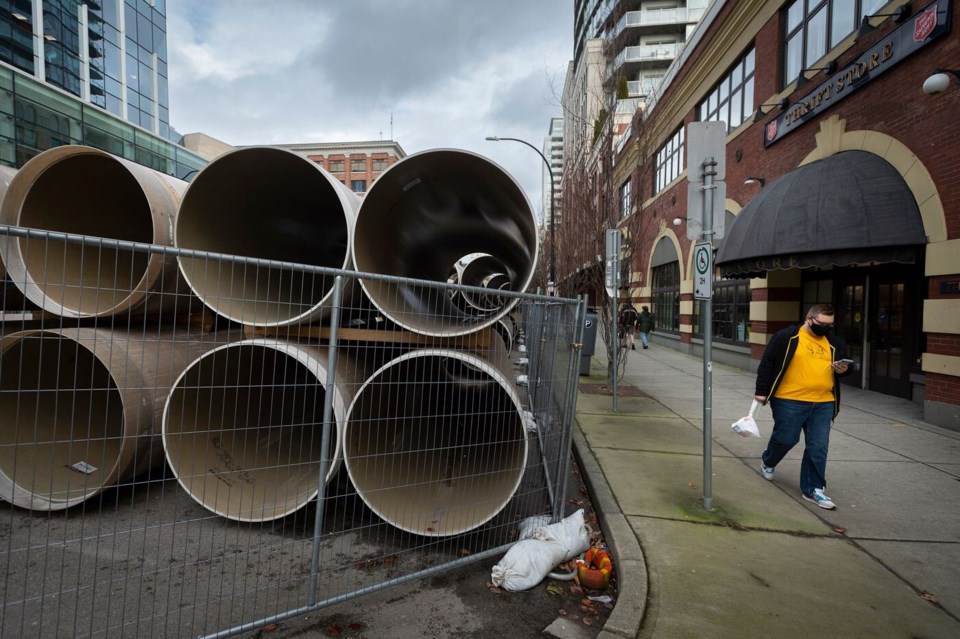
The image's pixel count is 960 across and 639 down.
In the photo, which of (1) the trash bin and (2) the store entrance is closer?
(2) the store entrance

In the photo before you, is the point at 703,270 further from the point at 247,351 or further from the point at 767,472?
the point at 247,351

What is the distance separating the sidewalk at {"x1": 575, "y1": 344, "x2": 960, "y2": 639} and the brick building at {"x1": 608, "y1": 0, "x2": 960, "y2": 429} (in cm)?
245

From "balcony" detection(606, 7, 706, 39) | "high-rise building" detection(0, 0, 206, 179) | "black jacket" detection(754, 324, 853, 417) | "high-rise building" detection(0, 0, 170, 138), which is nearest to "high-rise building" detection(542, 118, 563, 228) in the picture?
"black jacket" detection(754, 324, 853, 417)

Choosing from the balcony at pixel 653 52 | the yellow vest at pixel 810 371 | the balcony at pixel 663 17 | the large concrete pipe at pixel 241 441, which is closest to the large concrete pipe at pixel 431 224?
the large concrete pipe at pixel 241 441

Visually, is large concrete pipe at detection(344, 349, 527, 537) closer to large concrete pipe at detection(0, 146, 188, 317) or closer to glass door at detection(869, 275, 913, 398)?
large concrete pipe at detection(0, 146, 188, 317)

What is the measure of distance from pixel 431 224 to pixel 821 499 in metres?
4.54

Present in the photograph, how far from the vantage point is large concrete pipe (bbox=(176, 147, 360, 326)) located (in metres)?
3.71

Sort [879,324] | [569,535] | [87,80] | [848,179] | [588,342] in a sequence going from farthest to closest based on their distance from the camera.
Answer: [87,80], [588,342], [879,324], [848,179], [569,535]

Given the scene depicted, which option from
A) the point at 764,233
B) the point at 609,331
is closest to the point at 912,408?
the point at 764,233

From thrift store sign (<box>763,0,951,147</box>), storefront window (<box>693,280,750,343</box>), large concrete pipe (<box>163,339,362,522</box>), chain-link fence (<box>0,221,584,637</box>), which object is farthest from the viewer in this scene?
storefront window (<box>693,280,750,343</box>)

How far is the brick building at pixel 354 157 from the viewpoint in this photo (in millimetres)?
77000

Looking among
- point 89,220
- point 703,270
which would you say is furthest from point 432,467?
point 89,220

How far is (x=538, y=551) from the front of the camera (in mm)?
3154

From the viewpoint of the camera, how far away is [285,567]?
3.20 metres
